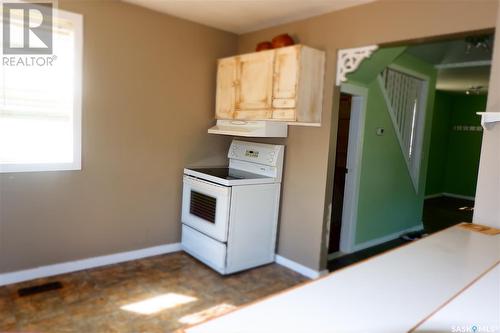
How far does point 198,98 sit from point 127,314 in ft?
7.29

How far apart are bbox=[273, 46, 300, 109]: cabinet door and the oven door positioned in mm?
920

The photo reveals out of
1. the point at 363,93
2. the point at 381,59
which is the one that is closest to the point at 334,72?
the point at 381,59

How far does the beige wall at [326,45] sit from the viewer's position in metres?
2.49

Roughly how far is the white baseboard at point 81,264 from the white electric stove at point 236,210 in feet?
0.93

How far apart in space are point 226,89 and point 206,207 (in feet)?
4.02

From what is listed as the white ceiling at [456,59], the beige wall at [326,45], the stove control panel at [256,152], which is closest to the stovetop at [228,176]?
the stove control panel at [256,152]

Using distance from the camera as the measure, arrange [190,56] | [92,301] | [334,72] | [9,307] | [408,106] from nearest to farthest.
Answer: [9,307] → [92,301] → [334,72] → [190,56] → [408,106]

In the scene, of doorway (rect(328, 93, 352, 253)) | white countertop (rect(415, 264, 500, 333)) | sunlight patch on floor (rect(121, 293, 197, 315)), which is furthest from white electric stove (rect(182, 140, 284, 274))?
white countertop (rect(415, 264, 500, 333))

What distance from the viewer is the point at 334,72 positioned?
317 centimetres

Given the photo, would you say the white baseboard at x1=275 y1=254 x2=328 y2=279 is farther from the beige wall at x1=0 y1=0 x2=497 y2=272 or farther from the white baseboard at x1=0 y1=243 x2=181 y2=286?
the white baseboard at x1=0 y1=243 x2=181 y2=286

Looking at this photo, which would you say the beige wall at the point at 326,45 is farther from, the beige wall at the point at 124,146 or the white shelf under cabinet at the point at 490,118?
the beige wall at the point at 124,146

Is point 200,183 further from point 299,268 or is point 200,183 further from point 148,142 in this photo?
point 299,268

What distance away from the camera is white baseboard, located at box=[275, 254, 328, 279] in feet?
11.1

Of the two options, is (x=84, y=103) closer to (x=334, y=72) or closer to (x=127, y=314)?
(x=127, y=314)
